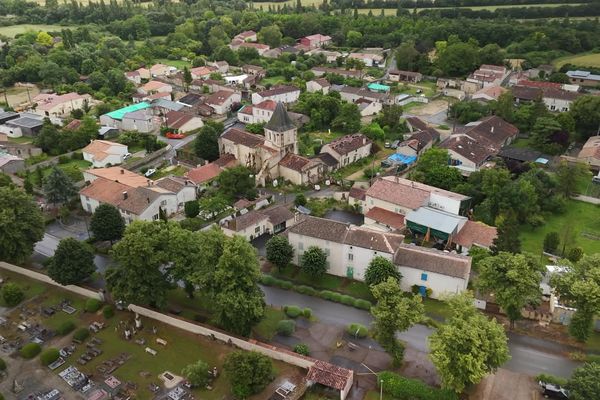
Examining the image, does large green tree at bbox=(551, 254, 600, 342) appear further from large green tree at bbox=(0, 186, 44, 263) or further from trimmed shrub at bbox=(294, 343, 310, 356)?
large green tree at bbox=(0, 186, 44, 263)

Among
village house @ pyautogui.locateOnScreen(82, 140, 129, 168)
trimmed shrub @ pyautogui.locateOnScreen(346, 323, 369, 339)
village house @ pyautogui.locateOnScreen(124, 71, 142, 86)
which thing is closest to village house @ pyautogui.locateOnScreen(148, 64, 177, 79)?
village house @ pyautogui.locateOnScreen(124, 71, 142, 86)

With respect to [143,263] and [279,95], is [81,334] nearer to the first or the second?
[143,263]

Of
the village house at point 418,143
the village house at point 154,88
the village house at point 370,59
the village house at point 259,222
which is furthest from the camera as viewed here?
the village house at point 370,59

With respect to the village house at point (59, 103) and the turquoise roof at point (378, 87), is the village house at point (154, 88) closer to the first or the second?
the village house at point (59, 103)

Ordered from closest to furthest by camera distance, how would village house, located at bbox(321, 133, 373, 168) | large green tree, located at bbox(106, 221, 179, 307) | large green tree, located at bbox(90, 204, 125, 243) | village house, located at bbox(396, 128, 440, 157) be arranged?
large green tree, located at bbox(106, 221, 179, 307), large green tree, located at bbox(90, 204, 125, 243), village house, located at bbox(321, 133, 373, 168), village house, located at bbox(396, 128, 440, 157)

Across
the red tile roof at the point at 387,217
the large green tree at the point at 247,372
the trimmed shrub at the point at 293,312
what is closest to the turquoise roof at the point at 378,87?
the red tile roof at the point at 387,217

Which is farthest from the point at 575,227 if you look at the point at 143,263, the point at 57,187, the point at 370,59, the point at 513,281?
the point at 370,59
